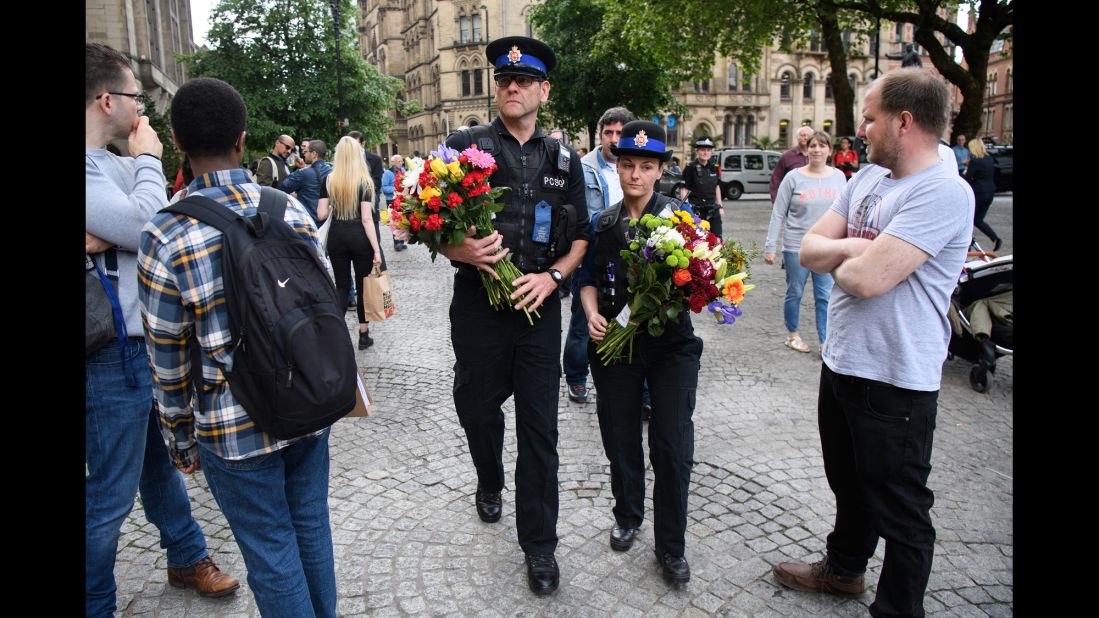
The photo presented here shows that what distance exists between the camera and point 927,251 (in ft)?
8.46

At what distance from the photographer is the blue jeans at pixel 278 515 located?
2457 millimetres

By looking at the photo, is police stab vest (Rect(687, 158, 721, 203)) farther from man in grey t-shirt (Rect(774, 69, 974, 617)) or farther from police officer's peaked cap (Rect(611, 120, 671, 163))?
man in grey t-shirt (Rect(774, 69, 974, 617))

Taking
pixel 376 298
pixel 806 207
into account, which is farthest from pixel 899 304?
pixel 376 298

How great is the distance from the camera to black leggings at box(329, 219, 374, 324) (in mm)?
7461

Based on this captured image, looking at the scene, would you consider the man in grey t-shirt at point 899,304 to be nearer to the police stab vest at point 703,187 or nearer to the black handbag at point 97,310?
the black handbag at point 97,310

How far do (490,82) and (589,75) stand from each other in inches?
1470

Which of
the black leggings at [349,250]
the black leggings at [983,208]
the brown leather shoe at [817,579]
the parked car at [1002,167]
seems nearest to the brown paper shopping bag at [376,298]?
the black leggings at [349,250]

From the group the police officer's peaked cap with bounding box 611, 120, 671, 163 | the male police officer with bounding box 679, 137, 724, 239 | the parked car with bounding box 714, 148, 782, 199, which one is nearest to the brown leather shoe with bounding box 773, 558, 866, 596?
the police officer's peaked cap with bounding box 611, 120, 671, 163

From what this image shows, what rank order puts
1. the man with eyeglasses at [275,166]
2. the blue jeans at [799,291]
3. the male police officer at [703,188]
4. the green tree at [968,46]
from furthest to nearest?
1. the green tree at [968,46]
2. the male police officer at [703,188]
3. the man with eyeglasses at [275,166]
4. the blue jeans at [799,291]

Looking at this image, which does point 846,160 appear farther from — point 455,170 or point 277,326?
point 277,326

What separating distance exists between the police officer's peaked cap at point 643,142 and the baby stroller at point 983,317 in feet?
13.4

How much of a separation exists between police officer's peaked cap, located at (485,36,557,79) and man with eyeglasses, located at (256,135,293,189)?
4.88 m

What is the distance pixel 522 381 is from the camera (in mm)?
3566
